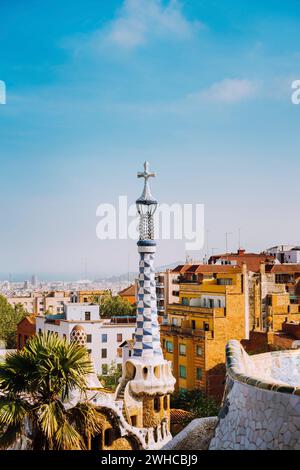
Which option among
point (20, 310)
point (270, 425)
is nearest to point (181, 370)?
point (270, 425)

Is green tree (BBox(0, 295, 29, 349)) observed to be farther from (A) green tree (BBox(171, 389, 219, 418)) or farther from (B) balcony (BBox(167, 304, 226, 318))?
(A) green tree (BBox(171, 389, 219, 418))

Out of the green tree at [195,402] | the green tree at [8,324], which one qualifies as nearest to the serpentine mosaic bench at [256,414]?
the green tree at [195,402]

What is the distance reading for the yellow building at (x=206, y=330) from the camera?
32.4 m

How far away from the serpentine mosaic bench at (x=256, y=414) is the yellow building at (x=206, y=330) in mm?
25975

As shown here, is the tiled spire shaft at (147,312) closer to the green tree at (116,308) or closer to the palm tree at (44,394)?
the palm tree at (44,394)

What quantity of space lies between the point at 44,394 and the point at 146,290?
7.89 metres

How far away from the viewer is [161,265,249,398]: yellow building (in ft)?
106

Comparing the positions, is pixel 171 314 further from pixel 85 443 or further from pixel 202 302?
pixel 85 443

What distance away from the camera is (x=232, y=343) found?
791cm

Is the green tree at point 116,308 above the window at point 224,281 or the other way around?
the other way around

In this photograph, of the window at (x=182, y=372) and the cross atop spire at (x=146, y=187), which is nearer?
the cross atop spire at (x=146, y=187)

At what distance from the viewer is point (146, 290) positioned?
1850 centimetres

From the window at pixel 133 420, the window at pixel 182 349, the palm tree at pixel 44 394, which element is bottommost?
the window at pixel 182 349
